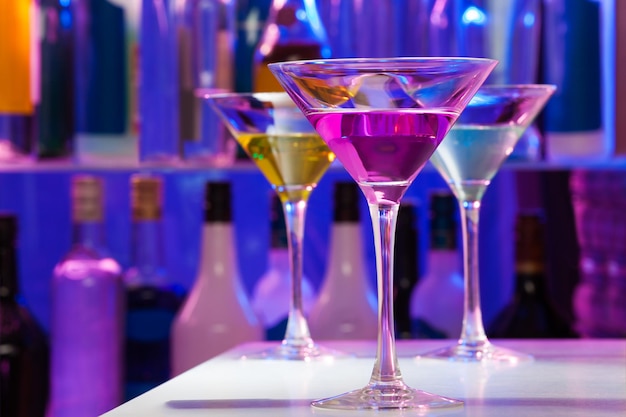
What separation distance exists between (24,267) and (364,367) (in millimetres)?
1073

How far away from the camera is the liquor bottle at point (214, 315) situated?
1.47m

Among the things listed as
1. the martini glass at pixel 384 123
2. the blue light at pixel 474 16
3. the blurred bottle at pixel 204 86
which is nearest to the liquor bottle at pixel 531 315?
the blue light at pixel 474 16

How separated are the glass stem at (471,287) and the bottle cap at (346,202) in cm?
38

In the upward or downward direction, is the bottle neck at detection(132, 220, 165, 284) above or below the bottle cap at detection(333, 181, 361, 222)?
below

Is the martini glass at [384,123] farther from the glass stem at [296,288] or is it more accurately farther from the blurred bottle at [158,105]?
the blurred bottle at [158,105]

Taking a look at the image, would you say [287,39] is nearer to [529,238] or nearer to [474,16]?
[474,16]

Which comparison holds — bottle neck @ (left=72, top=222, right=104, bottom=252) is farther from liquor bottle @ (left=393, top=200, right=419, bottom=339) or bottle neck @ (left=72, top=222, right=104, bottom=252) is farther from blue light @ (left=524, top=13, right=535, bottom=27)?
blue light @ (left=524, top=13, right=535, bottom=27)

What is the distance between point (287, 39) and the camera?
1578 millimetres

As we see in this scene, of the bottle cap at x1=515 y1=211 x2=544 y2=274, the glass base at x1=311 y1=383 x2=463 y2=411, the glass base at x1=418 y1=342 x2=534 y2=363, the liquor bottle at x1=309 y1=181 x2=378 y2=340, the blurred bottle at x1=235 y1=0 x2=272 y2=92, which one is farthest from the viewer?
the blurred bottle at x1=235 y1=0 x2=272 y2=92

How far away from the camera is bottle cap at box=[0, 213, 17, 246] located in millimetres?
1502

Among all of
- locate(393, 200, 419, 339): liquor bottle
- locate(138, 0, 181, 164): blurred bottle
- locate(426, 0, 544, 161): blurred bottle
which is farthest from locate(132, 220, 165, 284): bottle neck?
locate(426, 0, 544, 161): blurred bottle

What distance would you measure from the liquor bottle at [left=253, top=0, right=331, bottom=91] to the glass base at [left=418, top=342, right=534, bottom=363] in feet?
2.10

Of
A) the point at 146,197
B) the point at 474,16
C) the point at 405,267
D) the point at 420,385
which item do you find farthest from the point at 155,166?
the point at 420,385

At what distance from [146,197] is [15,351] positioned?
0.91 ft
